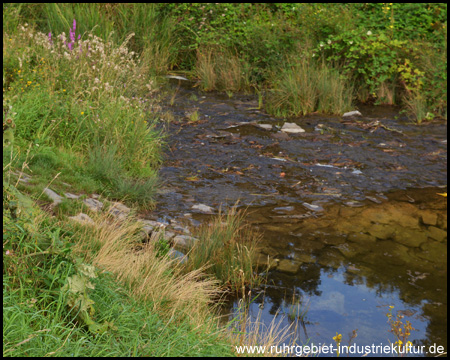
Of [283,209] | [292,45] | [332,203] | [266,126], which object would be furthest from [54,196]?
[292,45]

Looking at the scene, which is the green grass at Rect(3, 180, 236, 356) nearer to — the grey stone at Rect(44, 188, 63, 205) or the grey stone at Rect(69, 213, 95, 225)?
the grey stone at Rect(69, 213, 95, 225)

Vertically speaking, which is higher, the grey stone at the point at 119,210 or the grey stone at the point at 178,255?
the grey stone at the point at 119,210

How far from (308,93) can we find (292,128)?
39.8 inches

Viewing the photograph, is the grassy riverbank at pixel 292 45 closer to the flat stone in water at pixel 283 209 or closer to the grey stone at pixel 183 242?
the flat stone in water at pixel 283 209

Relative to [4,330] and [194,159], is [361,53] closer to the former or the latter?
[194,159]

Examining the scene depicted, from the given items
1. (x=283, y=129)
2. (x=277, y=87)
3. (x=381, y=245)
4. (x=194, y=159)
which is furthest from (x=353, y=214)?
(x=277, y=87)

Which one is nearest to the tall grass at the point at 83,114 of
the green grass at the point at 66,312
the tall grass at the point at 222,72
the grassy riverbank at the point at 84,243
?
the grassy riverbank at the point at 84,243

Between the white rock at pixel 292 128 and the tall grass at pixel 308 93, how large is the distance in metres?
0.57

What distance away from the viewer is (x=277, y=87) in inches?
415

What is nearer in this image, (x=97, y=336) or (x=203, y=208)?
(x=97, y=336)

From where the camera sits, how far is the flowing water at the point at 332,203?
14.8 feet

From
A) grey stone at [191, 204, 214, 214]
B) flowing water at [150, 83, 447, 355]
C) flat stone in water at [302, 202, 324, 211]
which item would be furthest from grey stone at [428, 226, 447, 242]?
grey stone at [191, 204, 214, 214]

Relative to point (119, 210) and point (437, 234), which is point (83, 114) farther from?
point (437, 234)

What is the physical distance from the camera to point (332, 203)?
21.1ft
